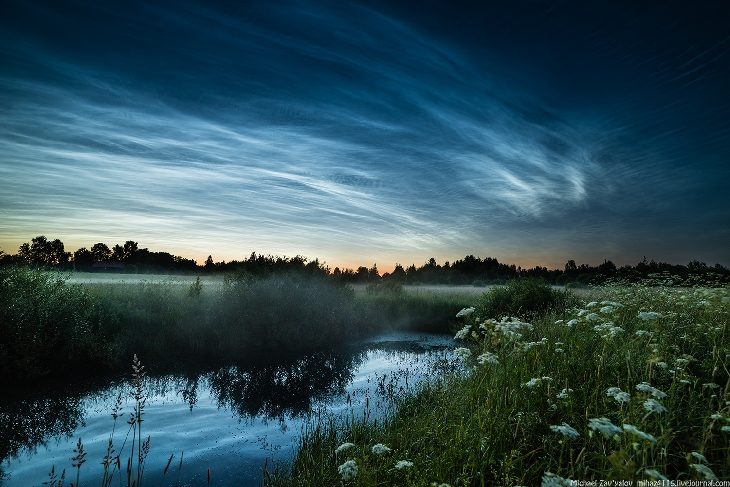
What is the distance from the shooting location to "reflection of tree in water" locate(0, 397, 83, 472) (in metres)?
8.06

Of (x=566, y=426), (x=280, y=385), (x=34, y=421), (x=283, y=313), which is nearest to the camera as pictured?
(x=566, y=426)

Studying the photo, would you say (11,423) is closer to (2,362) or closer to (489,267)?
(2,362)

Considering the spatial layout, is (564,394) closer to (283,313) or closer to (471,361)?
(471,361)

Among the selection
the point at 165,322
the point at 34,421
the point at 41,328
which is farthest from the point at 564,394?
the point at 165,322

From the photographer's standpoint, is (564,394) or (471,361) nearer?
(564,394)

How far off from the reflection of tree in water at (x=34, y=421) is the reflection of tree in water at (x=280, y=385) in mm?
3492

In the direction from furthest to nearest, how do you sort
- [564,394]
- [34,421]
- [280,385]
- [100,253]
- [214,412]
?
1. [100,253]
2. [280,385]
3. [214,412]
4. [34,421]
5. [564,394]

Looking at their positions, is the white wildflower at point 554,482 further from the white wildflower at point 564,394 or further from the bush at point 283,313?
the bush at point 283,313

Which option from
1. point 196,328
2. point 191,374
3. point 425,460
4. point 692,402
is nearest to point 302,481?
point 425,460

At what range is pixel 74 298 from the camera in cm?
1434

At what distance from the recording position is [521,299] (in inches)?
866

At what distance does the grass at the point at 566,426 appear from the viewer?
160 inches

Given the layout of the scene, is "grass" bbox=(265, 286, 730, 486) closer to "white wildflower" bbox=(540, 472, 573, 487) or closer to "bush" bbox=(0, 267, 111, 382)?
"white wildflower" bbox=(540, 472, 573, 487)

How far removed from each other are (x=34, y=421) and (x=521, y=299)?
2131 centimetres
